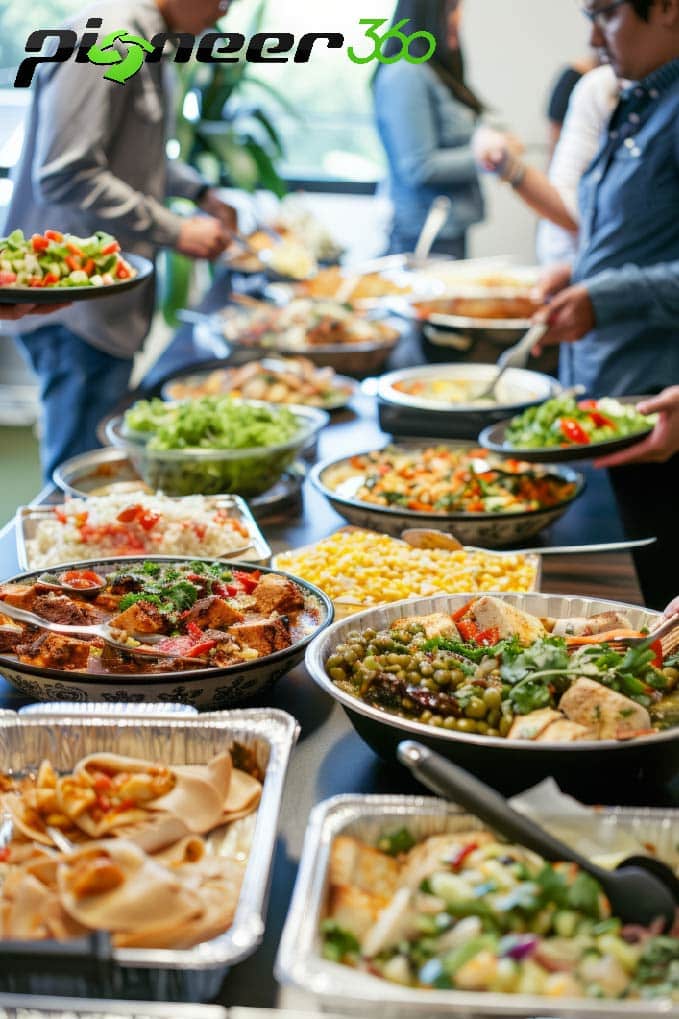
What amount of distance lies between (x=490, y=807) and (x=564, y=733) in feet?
0.83

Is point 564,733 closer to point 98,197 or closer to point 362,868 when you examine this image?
point 362,868

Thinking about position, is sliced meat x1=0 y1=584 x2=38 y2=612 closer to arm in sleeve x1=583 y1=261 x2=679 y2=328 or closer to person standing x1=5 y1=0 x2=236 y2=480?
person standing x1=5 y1=0 x2=236 y2=480

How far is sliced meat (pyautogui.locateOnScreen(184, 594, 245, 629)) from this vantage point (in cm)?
181

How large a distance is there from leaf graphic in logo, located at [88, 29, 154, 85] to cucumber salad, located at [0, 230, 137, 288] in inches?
23.7

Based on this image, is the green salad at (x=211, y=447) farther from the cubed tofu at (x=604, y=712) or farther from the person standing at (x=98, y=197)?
the cubed tofu at (x=604, y=712)

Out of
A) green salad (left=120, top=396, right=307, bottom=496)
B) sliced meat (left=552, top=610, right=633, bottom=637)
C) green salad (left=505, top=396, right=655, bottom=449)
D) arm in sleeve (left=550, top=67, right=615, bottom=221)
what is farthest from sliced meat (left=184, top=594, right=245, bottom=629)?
arm in sleeve (left=550, top=67, right=615, bottom=221)

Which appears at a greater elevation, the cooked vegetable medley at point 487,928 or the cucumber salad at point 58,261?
the cucumber salad at point 58,261

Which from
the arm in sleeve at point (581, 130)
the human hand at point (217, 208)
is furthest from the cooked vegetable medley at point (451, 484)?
the human hand at point (217, 208)

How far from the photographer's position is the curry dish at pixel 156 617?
5.63 feet

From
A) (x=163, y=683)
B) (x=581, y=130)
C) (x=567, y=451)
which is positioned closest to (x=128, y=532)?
(x=163, y=683)

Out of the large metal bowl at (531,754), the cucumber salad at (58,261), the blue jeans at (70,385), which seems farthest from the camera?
the blue jeans at (70,385)

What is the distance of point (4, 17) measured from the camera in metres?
3.17

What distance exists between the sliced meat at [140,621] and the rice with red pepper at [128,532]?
18.9 inches

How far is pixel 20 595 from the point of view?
1.88 m
